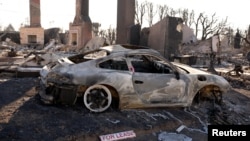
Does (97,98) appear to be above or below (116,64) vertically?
below

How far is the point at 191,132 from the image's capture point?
5367 mm

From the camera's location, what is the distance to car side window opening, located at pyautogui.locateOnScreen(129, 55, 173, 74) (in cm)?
660

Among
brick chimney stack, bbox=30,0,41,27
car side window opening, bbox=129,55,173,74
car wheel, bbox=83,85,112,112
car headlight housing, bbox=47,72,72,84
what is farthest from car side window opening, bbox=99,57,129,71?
brick chimney stack, bbox=30,0,41,27

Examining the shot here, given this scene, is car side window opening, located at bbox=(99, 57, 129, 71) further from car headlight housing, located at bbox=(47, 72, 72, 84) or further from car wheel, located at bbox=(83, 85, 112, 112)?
car headlight housing, located at bbox=(47, 72, 72, 84)

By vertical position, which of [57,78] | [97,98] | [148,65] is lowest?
[97,98]

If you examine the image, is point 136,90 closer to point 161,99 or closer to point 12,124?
point 161,99

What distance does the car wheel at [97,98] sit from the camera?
567 cm

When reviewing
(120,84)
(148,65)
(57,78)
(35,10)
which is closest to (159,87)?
(120,84)

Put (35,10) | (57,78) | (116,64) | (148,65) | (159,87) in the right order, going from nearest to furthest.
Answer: (57,78) → (159,87) → (116,64) → (148,65) → (35,10)

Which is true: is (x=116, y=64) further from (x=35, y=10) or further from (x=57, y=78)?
(x=35, y=10)

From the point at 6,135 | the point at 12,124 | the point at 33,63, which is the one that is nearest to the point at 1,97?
the point at 12,124

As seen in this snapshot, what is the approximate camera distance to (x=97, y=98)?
5.70 m

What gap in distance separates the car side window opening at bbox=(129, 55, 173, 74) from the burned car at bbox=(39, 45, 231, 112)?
0.04 m

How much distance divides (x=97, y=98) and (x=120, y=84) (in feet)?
1.77
